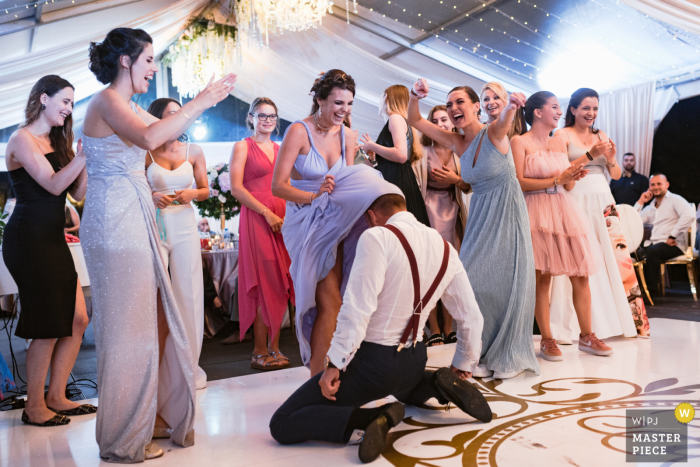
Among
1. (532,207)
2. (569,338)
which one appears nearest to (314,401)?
(532,207)

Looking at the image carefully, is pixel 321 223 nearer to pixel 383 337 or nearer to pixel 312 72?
pixel 383 337

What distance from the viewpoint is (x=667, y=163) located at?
30.0 ft

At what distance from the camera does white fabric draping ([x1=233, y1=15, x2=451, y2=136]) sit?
888 cm

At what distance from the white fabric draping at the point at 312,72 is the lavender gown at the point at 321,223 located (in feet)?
17.4

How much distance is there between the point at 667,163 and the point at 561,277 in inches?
237

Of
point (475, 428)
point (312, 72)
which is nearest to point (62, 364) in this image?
point (475, 428)

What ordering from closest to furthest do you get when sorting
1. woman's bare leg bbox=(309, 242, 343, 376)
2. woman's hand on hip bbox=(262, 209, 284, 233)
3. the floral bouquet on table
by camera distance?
woman's bare leg bbox=(309, 242, 343, 376), woman's hand on hip bbox=(262, 209, 284, 233), the floral bouquet on table

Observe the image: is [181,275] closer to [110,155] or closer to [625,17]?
[110,155]

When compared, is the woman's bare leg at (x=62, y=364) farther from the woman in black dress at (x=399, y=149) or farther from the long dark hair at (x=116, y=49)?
the woman in black dress at (x=399, y=149)

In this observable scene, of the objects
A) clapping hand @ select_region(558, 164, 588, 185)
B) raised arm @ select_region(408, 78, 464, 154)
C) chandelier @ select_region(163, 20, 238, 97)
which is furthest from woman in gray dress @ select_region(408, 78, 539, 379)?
chandelier @ select_region(163, 20, 238, 97)

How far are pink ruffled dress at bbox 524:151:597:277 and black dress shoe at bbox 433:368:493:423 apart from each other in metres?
1.42

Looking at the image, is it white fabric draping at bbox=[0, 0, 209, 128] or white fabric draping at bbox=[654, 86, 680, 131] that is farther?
white fabric draping at bbox=[654, 86, 680, 131]

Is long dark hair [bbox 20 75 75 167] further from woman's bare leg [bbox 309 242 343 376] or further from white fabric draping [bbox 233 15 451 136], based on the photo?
white fabric draping [bbox 233 15 451 136]

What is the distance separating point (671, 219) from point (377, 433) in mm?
6959
